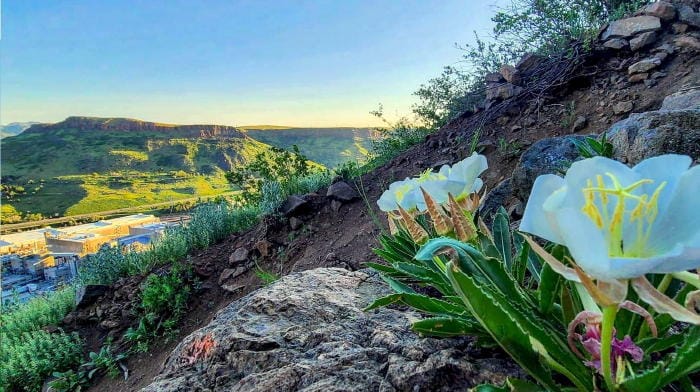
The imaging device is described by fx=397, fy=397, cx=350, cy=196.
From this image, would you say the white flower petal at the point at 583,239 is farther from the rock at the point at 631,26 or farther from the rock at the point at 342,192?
the rock at the point at 631,26

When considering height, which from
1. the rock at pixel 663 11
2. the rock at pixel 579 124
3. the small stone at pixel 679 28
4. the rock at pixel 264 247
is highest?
A: the rock at pixel 663 11

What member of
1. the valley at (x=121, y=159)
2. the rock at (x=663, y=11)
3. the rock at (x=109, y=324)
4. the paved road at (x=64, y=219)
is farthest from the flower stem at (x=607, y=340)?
the paved road at (x=64, y=219)

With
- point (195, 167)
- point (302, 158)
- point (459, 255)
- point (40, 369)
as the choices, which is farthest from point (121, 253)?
point (195, 167)

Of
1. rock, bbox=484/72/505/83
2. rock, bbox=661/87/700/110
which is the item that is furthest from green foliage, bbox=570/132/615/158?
rock, bbox=484/72/505/83

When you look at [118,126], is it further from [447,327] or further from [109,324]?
[447,327]

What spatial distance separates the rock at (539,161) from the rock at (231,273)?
304 cm

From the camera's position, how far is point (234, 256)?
4719mm

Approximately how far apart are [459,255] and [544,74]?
525cm

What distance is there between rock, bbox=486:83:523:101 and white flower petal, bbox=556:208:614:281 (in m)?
5.35

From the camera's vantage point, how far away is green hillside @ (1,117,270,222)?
37.1 meters

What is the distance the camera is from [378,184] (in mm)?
5348

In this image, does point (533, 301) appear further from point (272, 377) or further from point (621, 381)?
point (272, 377)

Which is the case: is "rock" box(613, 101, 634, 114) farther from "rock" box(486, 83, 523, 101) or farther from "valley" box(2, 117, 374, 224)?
"valley" box(2, 117, 374, 224)

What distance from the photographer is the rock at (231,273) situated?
4480 millimetres
